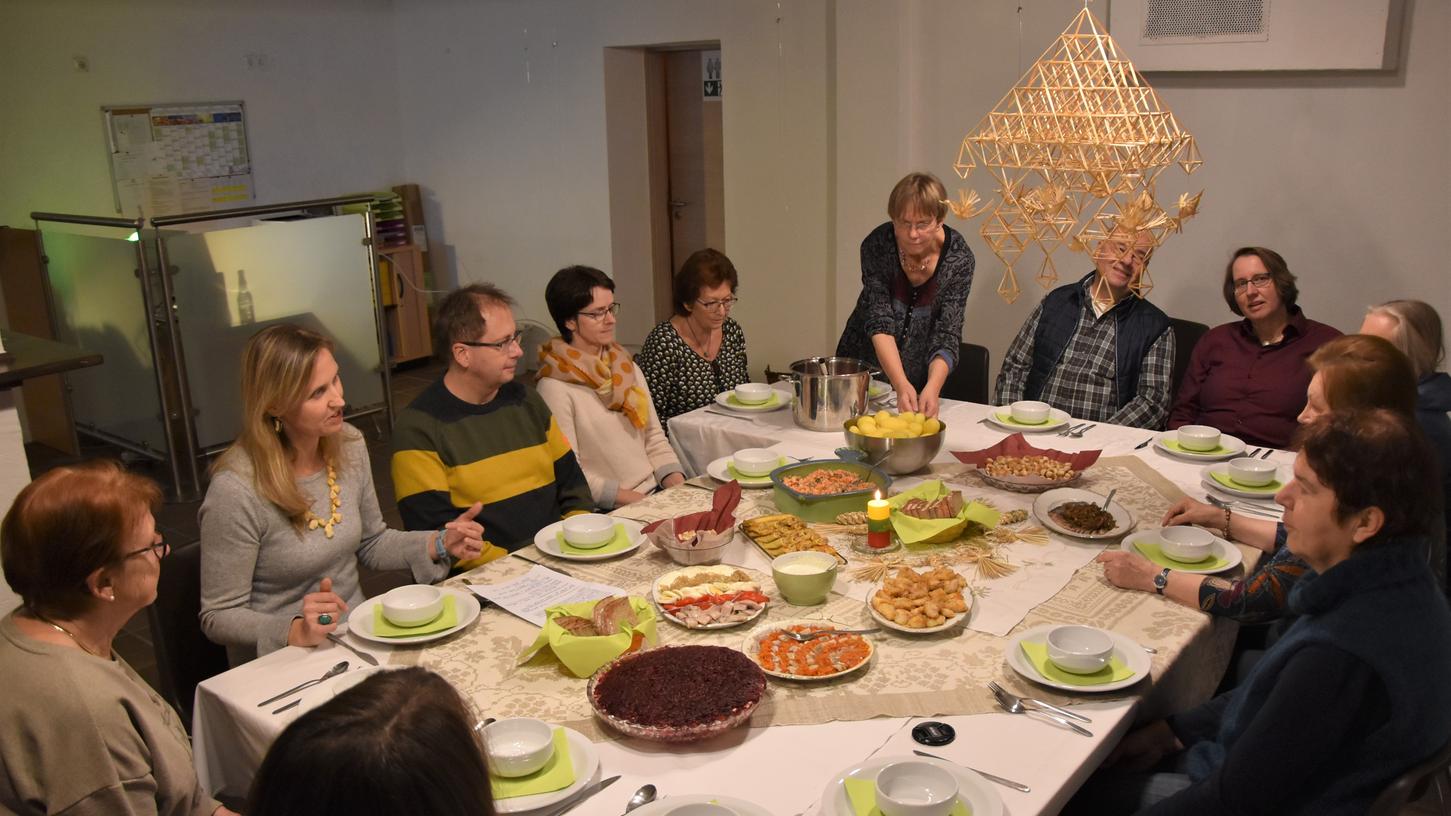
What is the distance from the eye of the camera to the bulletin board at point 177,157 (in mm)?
6754

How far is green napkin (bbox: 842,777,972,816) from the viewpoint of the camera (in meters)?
1.66

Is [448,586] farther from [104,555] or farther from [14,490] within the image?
[14,490]

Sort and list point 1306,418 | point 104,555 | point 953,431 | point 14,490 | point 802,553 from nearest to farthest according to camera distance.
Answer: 1. point 104,555
2. point 802,553
3. point 1306,418
4. point 14,490
5. point 953,431

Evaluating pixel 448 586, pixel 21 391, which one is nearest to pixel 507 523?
pixel 448 586

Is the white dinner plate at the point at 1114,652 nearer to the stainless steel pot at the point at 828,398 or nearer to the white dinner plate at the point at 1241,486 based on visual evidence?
the white dinner plate at the point at 1241,486

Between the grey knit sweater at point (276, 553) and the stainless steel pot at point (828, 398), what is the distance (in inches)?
52.0

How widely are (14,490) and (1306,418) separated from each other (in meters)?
3.26

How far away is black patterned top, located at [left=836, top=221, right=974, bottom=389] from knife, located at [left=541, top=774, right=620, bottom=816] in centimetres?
243

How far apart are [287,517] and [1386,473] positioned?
202 cm

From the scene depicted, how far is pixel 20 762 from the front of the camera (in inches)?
65.2

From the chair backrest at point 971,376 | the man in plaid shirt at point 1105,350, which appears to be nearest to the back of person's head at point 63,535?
the man in plaid shirt at point 1105,350

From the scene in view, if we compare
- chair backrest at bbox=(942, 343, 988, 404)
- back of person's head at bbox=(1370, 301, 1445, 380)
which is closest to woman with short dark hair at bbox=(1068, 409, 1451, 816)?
back of person's head at bbox=(1370, 301, 1445, 380)

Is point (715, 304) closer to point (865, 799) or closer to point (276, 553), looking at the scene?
point (276, 553)

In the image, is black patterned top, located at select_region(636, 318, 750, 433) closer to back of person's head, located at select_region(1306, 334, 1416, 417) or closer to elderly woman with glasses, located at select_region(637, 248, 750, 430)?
elderly woman with glasses, located at select_region(637, 248, 750, 430)
